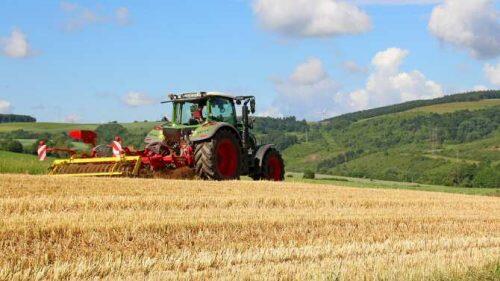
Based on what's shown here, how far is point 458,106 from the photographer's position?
120 m

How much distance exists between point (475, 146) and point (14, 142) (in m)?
72.6

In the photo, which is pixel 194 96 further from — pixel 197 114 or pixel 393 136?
pixel 393 136

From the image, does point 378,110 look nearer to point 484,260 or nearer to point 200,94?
point 200,94

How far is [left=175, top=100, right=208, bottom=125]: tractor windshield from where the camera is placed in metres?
16.5

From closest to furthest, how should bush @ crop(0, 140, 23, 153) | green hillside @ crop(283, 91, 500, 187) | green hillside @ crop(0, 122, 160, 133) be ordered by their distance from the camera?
1. bush @ crop(0, 140, 23, 153)
2. green hillside @ crop(0, 122, 160, 133)
3. green hillside @ crop(283, 91, 500, 187)

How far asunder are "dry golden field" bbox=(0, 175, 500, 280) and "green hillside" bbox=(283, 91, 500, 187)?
65.5 m

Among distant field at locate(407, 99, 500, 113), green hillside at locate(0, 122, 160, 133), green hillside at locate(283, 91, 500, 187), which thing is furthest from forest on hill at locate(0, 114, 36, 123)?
distant field at locate(407, 99, 500, 113)

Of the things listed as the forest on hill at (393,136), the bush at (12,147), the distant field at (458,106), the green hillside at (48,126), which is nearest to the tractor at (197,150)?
the bush at (12,147)

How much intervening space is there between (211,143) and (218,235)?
7200 mm

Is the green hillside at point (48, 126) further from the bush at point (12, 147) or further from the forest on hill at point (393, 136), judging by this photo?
the bush at point (12, 147)

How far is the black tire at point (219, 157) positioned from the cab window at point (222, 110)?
3.44ft

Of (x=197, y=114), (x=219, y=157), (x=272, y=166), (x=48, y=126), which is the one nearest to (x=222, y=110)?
(x=197, y=114)

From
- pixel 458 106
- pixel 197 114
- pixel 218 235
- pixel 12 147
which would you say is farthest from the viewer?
pixel 458 106

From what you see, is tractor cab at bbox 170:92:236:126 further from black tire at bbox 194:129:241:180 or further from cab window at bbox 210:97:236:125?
black tire at bbox 194:129:241:180
